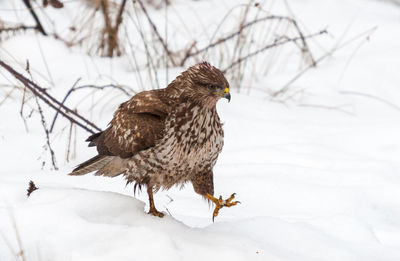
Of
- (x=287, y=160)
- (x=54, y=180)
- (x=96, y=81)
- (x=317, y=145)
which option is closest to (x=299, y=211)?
(x=287, y=160)

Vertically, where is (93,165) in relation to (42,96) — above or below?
below

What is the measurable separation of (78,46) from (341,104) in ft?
10.2

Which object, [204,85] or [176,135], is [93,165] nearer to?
[176,135]

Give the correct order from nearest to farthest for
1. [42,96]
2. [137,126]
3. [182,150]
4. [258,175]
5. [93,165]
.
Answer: [182,150] < [137,126] < [93,165] < [42,96] < [258,175]

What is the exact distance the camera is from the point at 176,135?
292cm

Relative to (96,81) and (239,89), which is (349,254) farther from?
(96,81)

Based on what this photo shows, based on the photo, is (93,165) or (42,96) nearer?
(93,165)

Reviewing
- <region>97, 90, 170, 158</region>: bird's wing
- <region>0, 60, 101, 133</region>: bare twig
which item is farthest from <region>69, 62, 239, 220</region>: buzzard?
<region>0, 60, 101, 133</region>: bare twig

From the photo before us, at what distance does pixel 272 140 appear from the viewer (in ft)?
16.6

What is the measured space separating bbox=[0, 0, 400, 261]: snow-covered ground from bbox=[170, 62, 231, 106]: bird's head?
60cm

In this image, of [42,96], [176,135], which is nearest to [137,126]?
[176,135]

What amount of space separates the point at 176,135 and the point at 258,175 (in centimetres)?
160

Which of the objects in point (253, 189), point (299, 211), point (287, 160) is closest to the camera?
point (299, 211)

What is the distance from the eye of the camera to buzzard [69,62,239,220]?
2.91m
